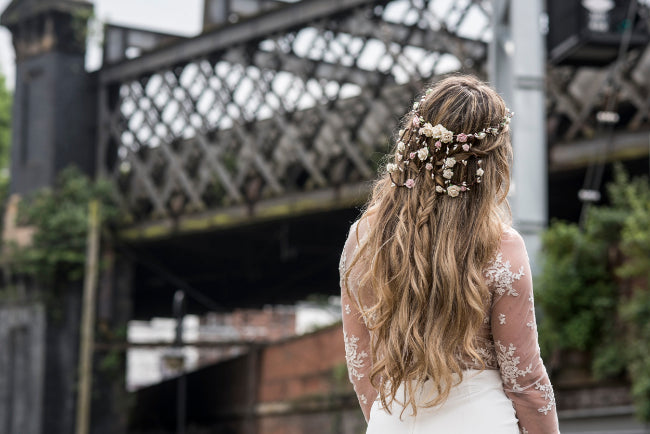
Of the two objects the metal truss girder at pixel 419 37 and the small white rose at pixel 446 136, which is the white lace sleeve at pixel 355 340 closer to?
the small white rose at pixel 446 136

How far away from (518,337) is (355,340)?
0.48 meters

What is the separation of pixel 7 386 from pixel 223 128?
6.96 m

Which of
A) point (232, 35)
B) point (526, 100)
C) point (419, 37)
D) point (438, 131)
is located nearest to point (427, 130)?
point (438, 131)

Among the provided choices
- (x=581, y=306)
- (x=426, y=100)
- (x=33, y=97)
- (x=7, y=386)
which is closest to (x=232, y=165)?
(x=33, y=97)

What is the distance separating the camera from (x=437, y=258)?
9.44 feet

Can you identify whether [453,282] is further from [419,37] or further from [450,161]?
[419,37]

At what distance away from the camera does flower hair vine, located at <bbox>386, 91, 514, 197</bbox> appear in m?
2.91

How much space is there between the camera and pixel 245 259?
1023 inches

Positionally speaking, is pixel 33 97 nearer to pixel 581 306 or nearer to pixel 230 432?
pixel 230 432

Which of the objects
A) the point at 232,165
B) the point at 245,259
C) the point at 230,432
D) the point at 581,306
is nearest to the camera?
the point at 581,306

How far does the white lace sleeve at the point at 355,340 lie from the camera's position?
309 centimetres

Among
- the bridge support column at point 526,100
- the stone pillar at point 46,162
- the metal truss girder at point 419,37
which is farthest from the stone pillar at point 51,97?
the bridge support column at point 526,100

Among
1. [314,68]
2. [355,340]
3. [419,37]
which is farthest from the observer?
[314,68]

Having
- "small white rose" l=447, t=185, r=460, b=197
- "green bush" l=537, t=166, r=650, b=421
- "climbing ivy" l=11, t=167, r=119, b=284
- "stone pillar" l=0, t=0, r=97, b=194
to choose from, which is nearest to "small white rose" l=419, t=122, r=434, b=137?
"small white rose" l=447, t=185, r=460, b=197
